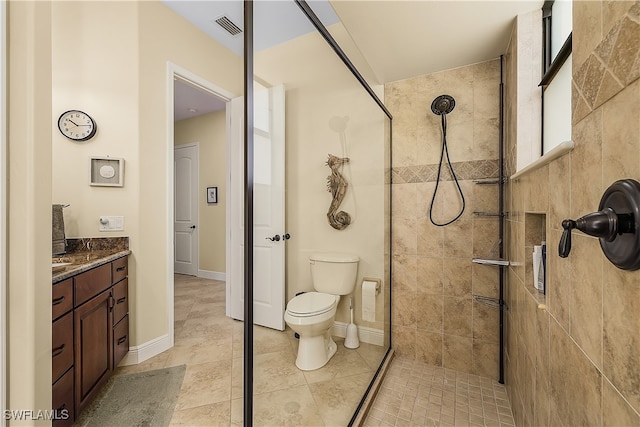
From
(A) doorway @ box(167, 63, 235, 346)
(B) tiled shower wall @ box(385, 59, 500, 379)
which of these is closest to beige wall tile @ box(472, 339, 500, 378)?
(B) tiled shower wall @ box(385, 59, 500, 379)

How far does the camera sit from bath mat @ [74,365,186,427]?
1553 mm

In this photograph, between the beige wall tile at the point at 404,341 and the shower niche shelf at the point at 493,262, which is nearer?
the shower niche shelf at the point at 493,262

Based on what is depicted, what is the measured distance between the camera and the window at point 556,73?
119 cm

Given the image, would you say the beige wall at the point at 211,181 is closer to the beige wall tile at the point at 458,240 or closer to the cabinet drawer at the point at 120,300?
the cabinet drawer at the point at 120,300

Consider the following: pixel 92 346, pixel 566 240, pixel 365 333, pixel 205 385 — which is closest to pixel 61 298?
pixel 92 346

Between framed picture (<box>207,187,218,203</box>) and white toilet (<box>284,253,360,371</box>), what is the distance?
134 inches

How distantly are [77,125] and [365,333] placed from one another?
253cm

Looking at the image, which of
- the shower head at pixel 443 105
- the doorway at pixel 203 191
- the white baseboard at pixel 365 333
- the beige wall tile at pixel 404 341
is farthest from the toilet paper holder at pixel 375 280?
the doorway at pixel 203 191

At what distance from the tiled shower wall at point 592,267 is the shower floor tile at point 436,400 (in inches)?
25.1

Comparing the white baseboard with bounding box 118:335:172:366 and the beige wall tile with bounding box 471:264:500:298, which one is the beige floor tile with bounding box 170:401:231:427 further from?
the beige wall tile with bounding box 471:264:500:298

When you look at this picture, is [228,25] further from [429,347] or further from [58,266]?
[429,347]

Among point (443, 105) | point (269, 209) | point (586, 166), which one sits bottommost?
point (269, 209)

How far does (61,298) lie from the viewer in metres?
1.35

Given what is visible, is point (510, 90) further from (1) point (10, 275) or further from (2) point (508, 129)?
(1) point (10, 275)
